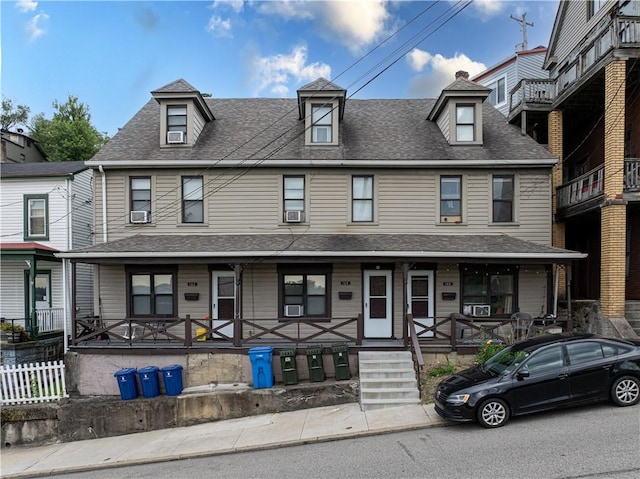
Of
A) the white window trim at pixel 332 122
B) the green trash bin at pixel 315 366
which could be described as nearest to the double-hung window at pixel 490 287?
the green trash bin at pixel 315 366

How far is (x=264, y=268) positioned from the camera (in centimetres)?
1279

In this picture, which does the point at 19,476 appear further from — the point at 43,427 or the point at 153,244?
the point at 153,244

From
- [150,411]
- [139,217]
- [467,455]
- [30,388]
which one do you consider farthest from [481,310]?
[30,388]

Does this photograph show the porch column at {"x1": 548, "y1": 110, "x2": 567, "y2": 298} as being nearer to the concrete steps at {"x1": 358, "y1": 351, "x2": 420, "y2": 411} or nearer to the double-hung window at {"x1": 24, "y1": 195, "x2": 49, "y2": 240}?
the concrete steps at {"x1": 358, "y1": 351, "x2": 420, "y2": 411}

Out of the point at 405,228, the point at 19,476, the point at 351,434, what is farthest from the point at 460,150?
the point at 19,476

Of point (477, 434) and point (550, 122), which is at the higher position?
point (550, 122)

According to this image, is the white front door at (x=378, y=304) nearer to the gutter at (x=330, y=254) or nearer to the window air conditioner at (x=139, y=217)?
the gutter at (x=330, y=254)

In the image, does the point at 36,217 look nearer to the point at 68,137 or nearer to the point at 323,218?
the point at 323,218

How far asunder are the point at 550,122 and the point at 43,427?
1847 centimetres

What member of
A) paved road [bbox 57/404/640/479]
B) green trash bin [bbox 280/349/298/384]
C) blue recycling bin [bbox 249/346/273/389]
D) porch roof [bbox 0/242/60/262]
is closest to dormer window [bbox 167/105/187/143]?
porch roof [bbox 0/242/60/262]

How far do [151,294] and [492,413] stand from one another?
10440 mm

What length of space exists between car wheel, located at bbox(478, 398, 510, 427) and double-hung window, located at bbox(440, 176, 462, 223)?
7.02m

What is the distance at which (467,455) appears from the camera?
6191 millimetres

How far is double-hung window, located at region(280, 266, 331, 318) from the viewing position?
505 inches
